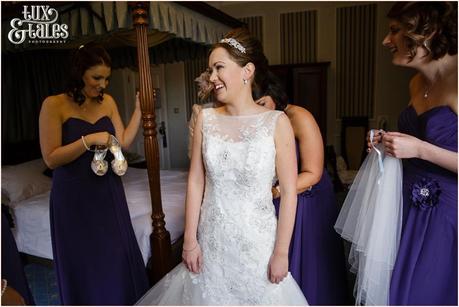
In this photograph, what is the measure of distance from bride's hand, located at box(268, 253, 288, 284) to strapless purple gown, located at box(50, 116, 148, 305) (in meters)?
1.00

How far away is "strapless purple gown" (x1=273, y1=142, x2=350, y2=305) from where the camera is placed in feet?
4.93

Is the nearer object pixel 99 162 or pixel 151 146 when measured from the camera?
pixel 99 162

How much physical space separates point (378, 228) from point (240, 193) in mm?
525

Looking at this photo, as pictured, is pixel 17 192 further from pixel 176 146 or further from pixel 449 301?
pixel 176 146

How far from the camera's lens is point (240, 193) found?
1.24 meters

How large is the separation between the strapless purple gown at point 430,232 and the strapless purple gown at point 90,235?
1368 millimetres

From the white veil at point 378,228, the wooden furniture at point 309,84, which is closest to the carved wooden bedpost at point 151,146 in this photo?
the white veil at point 378,228

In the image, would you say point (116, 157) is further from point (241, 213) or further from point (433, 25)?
point (433, 25)

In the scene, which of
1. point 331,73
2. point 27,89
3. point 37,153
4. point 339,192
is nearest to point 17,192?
point 37,153

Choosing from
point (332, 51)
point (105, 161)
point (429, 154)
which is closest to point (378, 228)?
point (429, 154)

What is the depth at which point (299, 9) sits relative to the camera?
479 cm

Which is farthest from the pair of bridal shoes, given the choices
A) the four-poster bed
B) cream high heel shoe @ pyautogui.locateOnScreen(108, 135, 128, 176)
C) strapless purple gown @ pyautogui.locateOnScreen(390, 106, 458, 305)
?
strapless purple gown @ pyautogui.locateOnScreen(390, 106, 458, 305)

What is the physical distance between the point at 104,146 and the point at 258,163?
0.90 meters

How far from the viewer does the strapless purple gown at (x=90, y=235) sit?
1.73 meters
